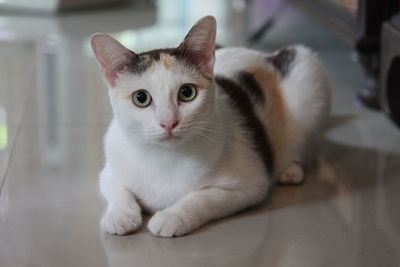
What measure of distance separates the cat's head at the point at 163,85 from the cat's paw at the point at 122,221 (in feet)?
0.66

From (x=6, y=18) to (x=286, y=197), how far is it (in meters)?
3.55

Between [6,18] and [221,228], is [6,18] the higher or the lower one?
the lower one

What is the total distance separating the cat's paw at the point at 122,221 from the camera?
1.81m

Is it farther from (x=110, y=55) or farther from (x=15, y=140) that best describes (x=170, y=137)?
(x=15, y=140)

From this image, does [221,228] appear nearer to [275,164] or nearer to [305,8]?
[275,164]

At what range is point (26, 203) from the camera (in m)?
2.08

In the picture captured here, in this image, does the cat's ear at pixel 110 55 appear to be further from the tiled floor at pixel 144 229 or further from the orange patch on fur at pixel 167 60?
the tiled floor at pixel 144 229

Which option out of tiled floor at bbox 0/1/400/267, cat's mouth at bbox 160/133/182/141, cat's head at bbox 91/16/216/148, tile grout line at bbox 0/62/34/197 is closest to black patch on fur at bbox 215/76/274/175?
tiled floor at bbox 0/1/400/267

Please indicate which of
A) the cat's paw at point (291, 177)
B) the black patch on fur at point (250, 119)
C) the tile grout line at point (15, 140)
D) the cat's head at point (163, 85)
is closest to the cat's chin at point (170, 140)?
the cat's head at point (163, 85)

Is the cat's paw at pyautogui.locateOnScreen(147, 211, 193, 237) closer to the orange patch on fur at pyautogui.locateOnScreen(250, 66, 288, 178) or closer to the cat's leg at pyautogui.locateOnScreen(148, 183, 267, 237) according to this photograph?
the cat's leg at pyautogui.locateOnScreen(148, 183, 267, 237)

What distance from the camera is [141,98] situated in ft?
5.62

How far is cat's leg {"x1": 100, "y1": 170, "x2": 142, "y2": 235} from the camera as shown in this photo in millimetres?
1814

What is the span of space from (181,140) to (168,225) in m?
0.22

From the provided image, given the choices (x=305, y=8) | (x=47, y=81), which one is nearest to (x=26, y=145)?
(x=47, y=81)
